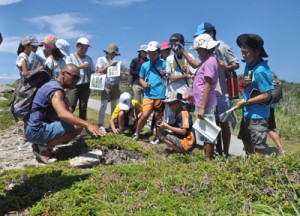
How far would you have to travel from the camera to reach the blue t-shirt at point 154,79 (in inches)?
279

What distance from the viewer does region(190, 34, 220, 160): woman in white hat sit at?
4.80 meters

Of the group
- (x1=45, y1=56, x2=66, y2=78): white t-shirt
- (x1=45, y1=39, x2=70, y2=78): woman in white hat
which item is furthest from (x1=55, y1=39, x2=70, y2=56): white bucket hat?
(x1=45, y1=56, x2=66, y2=78): white t-shirt

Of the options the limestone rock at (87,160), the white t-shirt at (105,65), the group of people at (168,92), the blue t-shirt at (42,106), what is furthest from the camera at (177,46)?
the white t-shirt at (105,65)

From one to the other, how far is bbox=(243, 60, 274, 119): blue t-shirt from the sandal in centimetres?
307

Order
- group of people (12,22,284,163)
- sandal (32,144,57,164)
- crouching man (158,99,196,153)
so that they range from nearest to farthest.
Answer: group of people (12,22,284,163) → sandal (32,144,57,164) → crouching man (158,99,196,153)

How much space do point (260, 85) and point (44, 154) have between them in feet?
11.3

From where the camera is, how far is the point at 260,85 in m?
4.32

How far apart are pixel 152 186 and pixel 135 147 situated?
2.13 m

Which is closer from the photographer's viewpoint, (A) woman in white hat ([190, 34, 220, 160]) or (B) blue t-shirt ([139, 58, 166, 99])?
(A) woman in white hat ([190, 34, 220, 160])

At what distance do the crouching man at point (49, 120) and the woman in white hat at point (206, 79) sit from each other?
1790mm

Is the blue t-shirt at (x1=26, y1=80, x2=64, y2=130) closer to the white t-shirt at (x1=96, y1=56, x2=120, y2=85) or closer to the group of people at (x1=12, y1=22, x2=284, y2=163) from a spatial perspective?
the group of people at (x1=12, y1=22, x2=284, y2=163)

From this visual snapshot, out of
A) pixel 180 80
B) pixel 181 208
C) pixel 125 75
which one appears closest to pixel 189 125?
pixel 180 80

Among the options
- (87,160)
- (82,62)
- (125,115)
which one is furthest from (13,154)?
(125,115)

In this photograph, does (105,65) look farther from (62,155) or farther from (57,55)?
(62,155)
